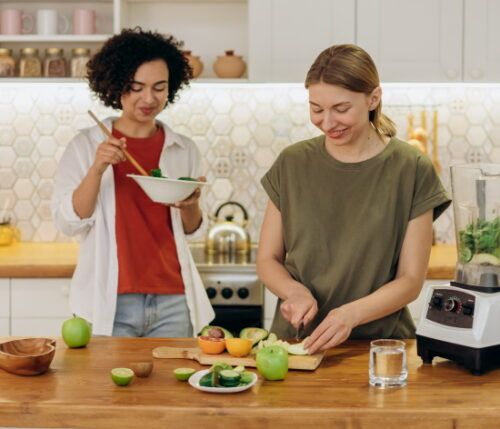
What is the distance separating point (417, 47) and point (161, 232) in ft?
5.10

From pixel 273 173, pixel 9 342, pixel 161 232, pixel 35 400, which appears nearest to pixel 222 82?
pixel 161 232

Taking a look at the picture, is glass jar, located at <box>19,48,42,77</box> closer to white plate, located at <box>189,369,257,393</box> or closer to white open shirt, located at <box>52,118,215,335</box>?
white open shirt, located at <box>52,118,215,335</box>

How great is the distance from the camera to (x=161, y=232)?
3.08 metres

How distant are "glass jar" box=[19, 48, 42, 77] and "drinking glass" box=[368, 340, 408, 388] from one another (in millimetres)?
2574

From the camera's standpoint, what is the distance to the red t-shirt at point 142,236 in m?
3.01

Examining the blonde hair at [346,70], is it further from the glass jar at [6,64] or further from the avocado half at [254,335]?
the glass jar at [6,64]

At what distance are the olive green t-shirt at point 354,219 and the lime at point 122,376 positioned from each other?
Answer: 613 mm

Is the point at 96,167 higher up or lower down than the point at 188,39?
lower down

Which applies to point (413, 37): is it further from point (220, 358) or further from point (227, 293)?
point (220, 358)

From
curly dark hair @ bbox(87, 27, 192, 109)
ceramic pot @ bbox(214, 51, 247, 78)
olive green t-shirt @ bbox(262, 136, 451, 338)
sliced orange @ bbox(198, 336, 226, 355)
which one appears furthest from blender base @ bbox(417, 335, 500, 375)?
ceramic pot @ bbox(214, 51, 247, 78)

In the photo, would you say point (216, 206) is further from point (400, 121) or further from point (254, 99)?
point (400, 121)

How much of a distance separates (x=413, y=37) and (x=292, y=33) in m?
0.53

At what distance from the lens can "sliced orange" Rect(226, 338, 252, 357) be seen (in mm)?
2170

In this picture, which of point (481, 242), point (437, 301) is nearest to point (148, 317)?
point (437, 301)
